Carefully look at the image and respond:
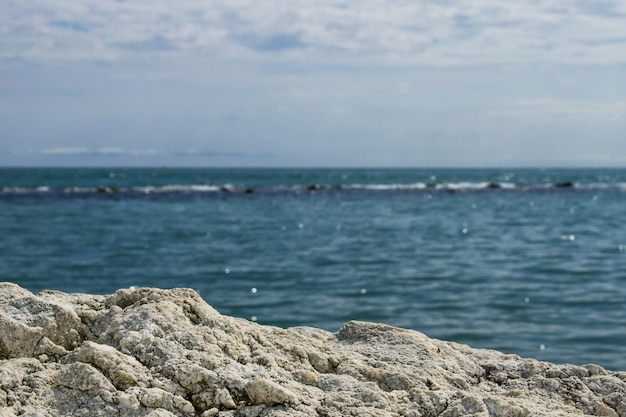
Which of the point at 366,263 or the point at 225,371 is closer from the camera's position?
the point at 225,371

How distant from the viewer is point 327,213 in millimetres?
32688

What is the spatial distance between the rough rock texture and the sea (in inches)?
244

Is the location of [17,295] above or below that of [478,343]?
above

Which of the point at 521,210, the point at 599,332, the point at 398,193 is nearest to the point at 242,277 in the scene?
the point at 599,332

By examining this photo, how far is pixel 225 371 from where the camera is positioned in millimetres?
3031

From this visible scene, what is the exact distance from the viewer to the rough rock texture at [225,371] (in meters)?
2.90

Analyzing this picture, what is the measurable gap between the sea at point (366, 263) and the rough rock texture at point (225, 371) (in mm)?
6206

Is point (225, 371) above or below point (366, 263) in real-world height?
above

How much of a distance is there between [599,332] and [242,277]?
289 inches

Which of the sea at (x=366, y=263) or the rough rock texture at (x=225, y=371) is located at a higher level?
the rough rock texture at (x=225, y=371)

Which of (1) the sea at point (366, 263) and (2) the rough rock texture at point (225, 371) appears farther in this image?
(1) the sea at point (366, 263)

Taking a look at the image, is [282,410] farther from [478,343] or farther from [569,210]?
[569,210]

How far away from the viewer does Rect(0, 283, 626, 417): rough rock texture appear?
290cm

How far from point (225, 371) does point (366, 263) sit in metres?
14.7
